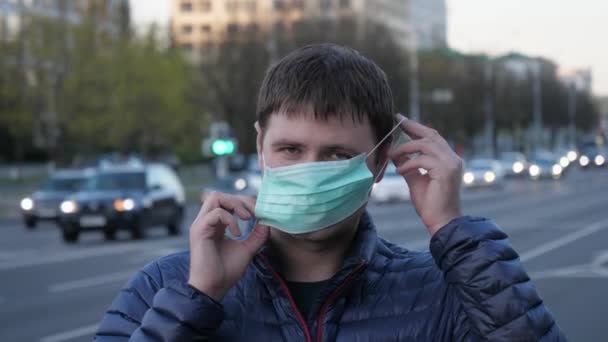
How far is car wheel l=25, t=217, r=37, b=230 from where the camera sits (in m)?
34.2

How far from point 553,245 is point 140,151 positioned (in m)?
60.8

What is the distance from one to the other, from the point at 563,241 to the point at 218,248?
21523mm

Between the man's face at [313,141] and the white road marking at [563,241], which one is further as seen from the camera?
the white road marking at [563,241]

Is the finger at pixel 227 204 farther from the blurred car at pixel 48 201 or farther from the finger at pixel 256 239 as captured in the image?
the blurred car at pixel 48 201

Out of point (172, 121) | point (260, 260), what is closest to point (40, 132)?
point (172, 121)

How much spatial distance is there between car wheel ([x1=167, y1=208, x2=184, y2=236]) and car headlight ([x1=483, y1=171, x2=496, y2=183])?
32062 mm

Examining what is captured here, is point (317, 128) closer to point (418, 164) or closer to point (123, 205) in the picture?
point (418, 164)

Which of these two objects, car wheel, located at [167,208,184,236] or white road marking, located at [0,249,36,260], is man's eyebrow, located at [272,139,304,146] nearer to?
white road marking, located at [0,249,36,260]

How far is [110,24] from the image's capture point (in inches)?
2635

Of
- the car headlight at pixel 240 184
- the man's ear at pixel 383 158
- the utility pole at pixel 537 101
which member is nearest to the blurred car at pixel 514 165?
the car headlight at pixel 240 184

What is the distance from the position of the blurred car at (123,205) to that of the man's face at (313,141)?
23.0 metres

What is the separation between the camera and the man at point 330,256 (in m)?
2.98

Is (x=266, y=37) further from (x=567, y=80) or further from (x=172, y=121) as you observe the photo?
(x=567, y=80)

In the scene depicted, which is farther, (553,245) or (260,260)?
(553,245)
